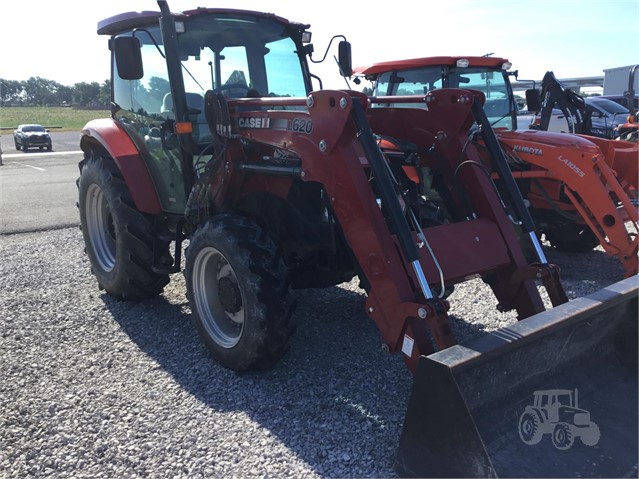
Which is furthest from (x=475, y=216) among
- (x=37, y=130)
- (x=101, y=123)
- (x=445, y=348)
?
(x=37, y=130)

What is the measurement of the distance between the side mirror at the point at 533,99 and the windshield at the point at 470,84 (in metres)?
0.49

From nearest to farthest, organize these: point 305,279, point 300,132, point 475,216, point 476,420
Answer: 1. point 476,420
2. point 300,132
3. point 475,216
4. point 305,279

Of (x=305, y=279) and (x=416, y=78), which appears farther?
(x=416, y=78)

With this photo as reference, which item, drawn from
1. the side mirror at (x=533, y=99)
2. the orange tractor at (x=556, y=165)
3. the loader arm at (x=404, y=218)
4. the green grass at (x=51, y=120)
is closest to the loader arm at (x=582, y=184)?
the orange tractor at (x=556, y=165)

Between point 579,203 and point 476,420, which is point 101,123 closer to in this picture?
point 476,420

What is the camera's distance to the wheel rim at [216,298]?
→ 3719 millimetres

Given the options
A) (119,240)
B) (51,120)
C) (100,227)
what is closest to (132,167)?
(119,240)

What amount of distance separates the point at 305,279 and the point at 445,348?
5.03 feet

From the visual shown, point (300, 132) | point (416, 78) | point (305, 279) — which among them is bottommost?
point (305, 279)

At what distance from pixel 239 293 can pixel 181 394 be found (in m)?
0.71

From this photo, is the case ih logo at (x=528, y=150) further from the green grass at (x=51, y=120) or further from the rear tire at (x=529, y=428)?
the green grass at (x=51, y=120)

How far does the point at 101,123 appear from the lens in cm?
515

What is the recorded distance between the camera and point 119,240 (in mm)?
4598

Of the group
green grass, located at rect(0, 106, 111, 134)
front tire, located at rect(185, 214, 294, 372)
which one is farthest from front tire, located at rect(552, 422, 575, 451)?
green grass, located at rect(0, 106, 111, 134)
